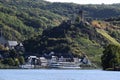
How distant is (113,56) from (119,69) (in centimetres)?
603

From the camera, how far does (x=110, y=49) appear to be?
159875 millimetres
